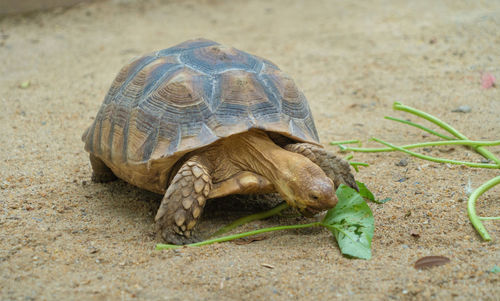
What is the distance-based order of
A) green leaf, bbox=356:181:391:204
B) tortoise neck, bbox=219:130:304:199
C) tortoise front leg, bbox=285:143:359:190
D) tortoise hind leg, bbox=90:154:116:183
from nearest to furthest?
tortoise neck, bbox=219:130:304:199
tortoise front leg, bbox=285:143:359:190
green leaf, bbox=356:181:391:204
tortoise hind leg, bbox=90:154:116:183

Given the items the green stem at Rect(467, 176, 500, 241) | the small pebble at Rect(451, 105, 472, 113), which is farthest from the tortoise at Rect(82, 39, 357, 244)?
the small pebble at Rect(451, 105, 472, 113)

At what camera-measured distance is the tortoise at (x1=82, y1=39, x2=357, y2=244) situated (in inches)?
105

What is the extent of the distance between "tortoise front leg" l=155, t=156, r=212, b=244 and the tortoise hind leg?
977mm

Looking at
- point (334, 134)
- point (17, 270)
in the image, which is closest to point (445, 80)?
point (334, 134)

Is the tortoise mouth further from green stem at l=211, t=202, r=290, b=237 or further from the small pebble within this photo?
the small pebble

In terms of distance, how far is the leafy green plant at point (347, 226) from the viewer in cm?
247

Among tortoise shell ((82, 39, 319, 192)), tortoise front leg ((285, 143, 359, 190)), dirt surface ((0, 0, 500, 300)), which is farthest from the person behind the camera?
tortoise front leg ((285, 143, 359, 190))

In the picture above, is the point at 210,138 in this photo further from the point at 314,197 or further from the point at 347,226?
the point at 347,226

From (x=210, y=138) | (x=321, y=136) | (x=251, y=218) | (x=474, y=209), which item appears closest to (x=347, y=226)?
(x=251, y=218)

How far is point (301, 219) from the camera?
9.81 feet

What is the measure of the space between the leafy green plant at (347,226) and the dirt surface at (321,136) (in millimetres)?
58

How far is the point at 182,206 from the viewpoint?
266 cm

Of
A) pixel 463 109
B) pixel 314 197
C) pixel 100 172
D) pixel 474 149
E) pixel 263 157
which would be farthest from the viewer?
pixel 463 109

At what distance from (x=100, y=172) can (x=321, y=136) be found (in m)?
1.88
